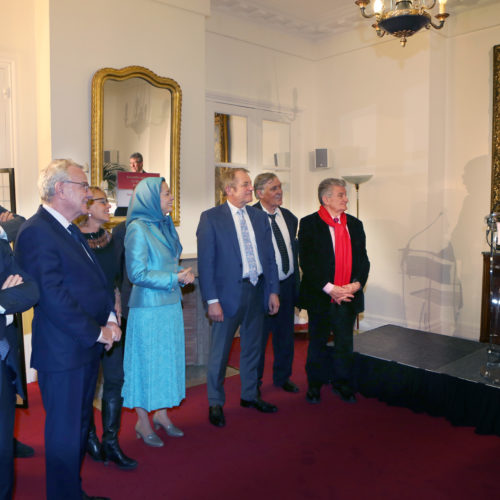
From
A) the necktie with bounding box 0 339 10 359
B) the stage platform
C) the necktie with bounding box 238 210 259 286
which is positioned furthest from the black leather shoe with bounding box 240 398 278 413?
the necktie with bounding box 0 339 10 359

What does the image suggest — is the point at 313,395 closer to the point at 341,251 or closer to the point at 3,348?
the point at 341,251

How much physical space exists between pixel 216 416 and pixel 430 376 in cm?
135

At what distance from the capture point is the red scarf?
3.42 metres

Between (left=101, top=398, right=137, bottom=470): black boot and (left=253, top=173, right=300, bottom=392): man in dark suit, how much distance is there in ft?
4.17

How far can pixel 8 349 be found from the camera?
1.74 metres

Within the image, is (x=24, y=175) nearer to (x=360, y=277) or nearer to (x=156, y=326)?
(x=156, y=326)

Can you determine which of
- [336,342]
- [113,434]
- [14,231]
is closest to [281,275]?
[336,342]

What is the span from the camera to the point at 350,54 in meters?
5.81

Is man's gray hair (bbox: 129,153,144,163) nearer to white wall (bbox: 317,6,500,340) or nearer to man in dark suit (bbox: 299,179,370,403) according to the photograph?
man in dark suit (bbox: 299,179,370,403)

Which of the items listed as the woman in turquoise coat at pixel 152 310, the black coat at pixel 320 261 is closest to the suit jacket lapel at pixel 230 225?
the woman in turquoise coat at pixel 152 310

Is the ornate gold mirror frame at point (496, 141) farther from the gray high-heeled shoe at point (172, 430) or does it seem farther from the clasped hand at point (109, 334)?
the clasped hand at point (109, 334)

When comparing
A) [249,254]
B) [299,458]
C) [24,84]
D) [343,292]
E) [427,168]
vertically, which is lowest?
[299,458]

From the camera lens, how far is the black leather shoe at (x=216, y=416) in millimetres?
3094

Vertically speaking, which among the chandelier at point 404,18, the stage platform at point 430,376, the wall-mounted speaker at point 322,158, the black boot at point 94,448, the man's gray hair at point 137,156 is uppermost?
the chandelier at point 404,18
